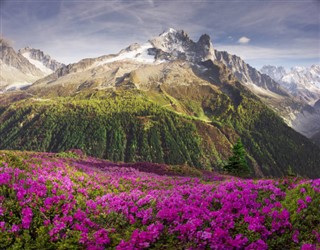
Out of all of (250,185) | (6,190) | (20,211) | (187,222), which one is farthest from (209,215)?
(6,190)

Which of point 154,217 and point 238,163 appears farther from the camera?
point 238,163

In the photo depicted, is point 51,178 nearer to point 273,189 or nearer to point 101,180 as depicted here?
point 101,180

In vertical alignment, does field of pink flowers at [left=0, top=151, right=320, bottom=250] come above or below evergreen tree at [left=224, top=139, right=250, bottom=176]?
above

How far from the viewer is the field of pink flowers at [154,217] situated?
8.89 m

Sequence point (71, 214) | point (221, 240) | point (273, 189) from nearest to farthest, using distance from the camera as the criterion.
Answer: point (221, 240) → point (71, 214) → point (273, 189)

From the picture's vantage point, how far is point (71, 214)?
11.3 meters

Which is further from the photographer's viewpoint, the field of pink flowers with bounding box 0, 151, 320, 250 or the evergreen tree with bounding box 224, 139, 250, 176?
the evergreen tree with bounding box 224, 139, 250, 176

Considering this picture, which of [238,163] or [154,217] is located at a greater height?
[154,217]

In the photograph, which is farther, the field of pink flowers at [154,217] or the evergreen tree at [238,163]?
the evergreen tree at [238,163]

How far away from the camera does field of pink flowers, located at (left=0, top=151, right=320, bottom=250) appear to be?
889cm

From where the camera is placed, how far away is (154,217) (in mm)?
10773

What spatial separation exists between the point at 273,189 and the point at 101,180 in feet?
31.5

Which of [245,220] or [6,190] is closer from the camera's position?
[245,220]

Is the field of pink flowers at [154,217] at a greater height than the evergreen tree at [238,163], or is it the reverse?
the field of pink flowers at [154,217]
